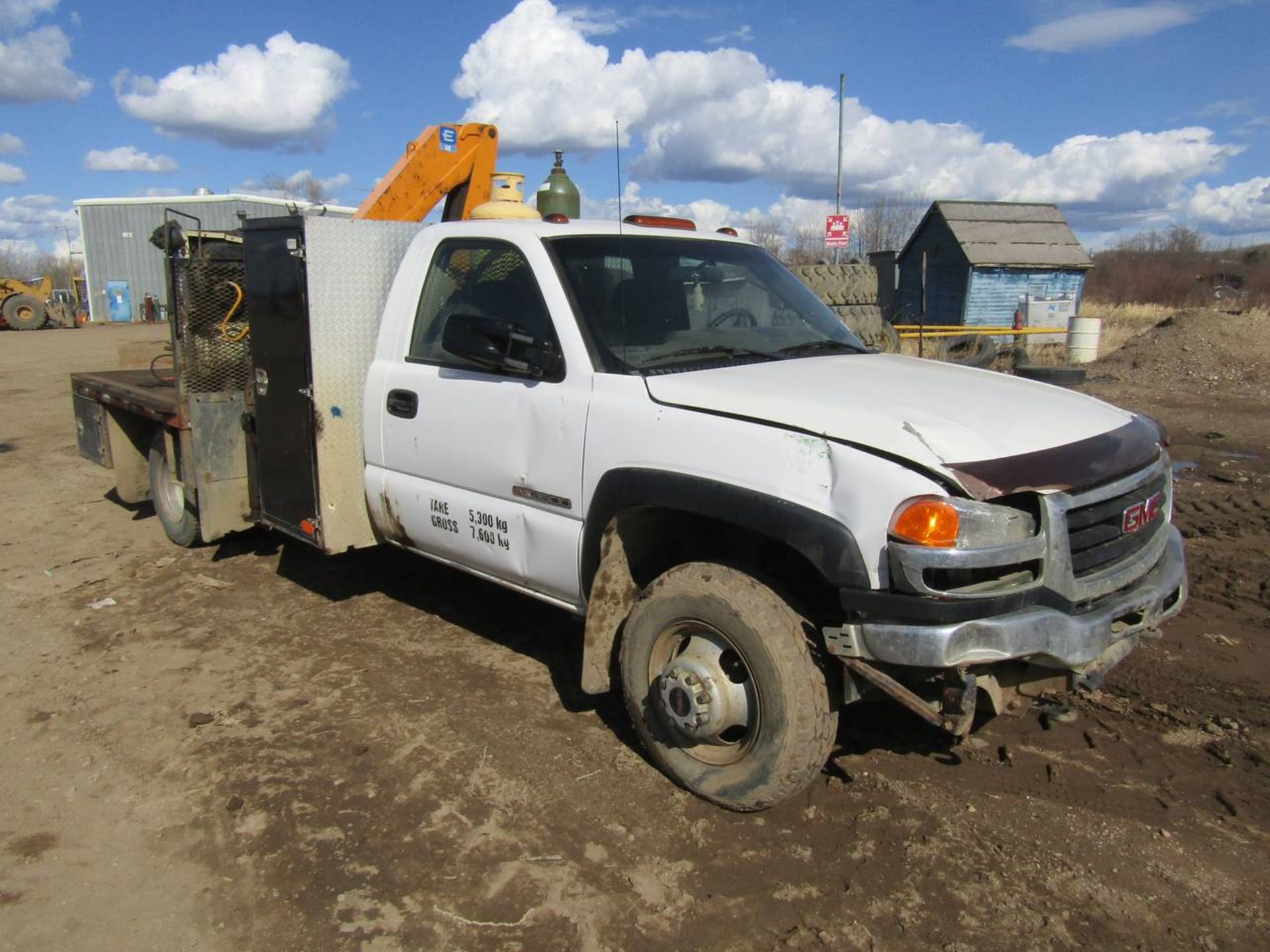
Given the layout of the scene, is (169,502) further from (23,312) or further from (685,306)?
(23,312)

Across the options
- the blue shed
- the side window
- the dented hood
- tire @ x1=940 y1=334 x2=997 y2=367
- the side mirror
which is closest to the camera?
the dented hood

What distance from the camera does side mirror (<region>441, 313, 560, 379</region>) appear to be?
3.58 metres

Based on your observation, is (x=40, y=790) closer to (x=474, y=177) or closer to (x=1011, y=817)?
(x=1011, y=817)

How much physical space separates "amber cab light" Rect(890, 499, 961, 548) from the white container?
17.6 meters

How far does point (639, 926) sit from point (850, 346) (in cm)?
262

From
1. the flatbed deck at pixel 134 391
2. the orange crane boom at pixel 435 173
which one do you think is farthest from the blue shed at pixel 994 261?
the flatbed deck at pixel 134 391

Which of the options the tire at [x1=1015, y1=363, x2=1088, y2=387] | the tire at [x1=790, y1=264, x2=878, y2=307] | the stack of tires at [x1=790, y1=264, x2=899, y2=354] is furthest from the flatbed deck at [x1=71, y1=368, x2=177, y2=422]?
the tire at [x1=1015, y1=363, x2=1088, y2=387]

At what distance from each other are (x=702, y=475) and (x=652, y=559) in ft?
2.26

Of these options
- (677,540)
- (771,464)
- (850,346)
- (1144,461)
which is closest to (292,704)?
(677,540)

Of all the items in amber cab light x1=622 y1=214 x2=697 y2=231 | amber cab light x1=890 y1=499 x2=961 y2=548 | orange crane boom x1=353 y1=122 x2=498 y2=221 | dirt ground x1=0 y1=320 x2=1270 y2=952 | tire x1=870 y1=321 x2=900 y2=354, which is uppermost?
orange crane boom x1=353 y1=122 x2=498 y2=221

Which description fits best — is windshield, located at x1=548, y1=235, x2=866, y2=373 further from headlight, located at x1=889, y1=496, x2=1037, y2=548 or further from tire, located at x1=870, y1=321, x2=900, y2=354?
tire, located at x1=870, y1=321, x2=900, y2=354

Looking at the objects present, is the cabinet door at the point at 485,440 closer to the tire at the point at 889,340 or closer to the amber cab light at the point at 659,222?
the amber cab light at the point at 659,222

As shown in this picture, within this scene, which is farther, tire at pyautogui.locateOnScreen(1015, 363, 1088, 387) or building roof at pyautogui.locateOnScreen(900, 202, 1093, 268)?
building roof at pyautogui.locateOnScreen(900, 202, 1093, 268)

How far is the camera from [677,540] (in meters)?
3.76
